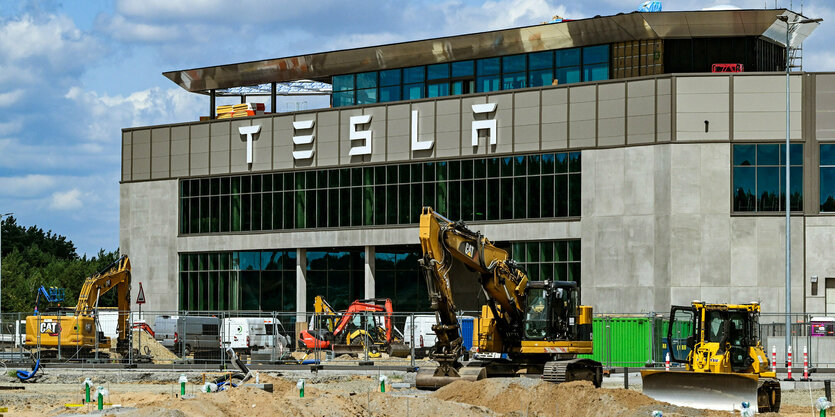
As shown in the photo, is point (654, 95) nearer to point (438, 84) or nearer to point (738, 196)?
point (738, 196)

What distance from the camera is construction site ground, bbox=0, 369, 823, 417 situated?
23719 mm

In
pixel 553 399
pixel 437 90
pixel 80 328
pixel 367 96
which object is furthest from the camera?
pixel 367 96

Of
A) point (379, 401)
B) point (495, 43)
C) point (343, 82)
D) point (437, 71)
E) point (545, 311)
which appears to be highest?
point (495, 43)

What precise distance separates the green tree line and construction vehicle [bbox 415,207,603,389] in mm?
76337

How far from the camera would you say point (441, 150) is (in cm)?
6606

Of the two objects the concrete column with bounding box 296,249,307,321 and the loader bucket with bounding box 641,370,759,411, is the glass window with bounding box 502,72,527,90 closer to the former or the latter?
the concrete column with bounding box 296,249,307,321

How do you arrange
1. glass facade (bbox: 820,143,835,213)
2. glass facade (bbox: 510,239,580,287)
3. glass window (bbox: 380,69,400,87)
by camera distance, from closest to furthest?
glass facade (bbox: 820,143,835,213) < glass facade (bbox: 510,239,580,287) < glass window (bbox: 380,69,400,87)

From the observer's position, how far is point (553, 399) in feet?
93.6

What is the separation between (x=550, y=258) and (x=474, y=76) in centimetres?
1313

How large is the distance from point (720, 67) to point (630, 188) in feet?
27.9

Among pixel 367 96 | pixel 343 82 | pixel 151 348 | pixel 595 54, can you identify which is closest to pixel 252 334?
pixel 151 348

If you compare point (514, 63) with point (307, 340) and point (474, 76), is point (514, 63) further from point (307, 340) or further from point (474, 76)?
point (307, 340)

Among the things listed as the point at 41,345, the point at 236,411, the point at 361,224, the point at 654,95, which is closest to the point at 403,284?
the point at 361,224

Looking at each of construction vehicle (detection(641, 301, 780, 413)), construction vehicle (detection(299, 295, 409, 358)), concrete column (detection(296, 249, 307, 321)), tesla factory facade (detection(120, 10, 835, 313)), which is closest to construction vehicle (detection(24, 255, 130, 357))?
construction vehicle (detection(299, 295, 409, 358))
